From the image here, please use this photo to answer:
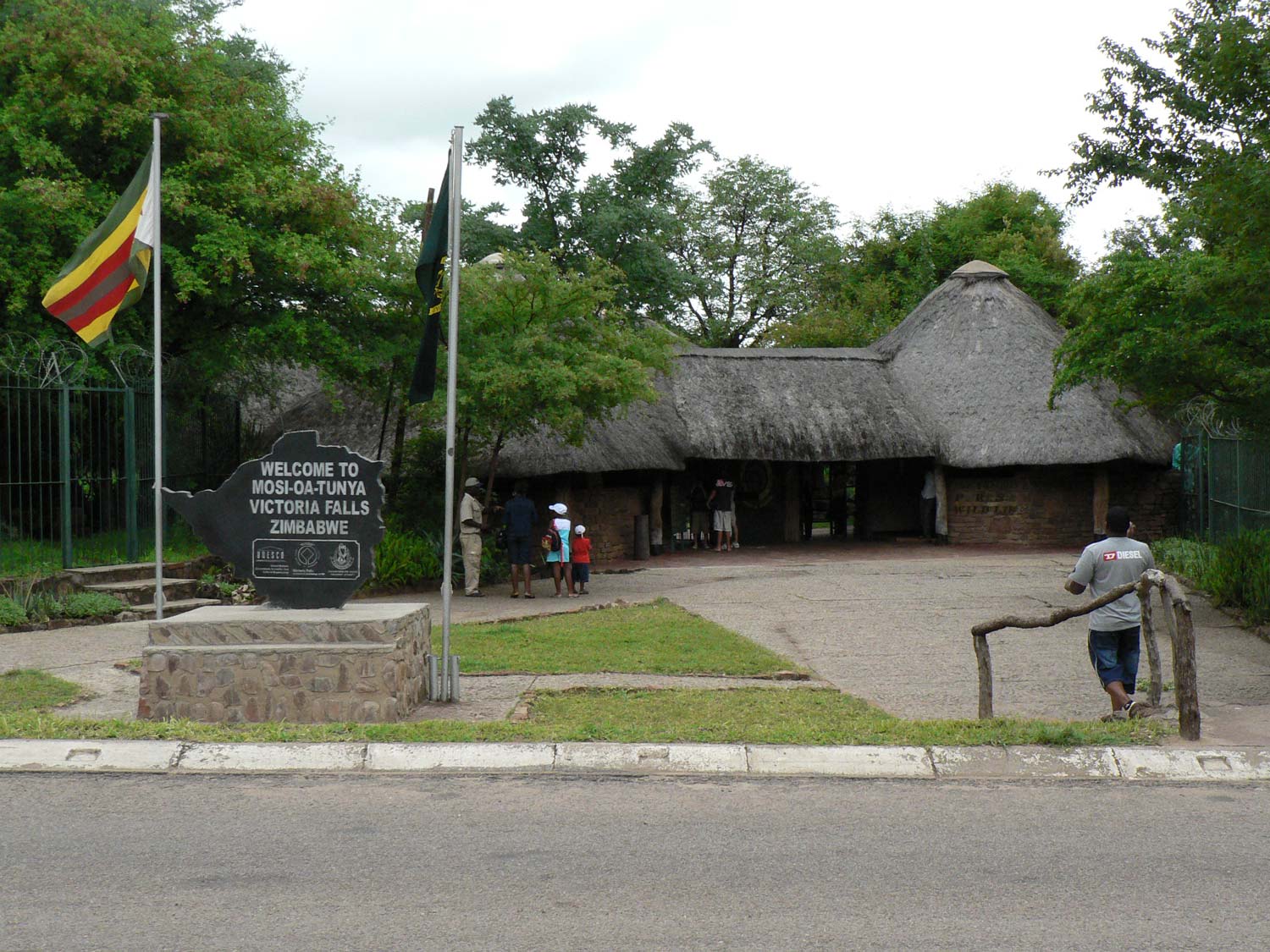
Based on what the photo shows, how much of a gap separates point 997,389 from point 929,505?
9.78ft

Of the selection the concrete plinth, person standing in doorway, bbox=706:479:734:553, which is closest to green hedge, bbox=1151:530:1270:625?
the concrete plinth

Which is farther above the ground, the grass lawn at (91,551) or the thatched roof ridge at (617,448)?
the thatched roof ridge at (617,448)

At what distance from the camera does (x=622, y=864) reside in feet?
18.0

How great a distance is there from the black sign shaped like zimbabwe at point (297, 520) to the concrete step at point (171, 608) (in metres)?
6.46

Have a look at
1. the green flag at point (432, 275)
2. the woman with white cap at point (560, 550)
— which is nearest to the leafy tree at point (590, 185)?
the woman with white cap at point (560, 550)

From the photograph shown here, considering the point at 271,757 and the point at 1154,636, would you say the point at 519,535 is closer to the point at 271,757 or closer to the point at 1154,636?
the point at 271,757

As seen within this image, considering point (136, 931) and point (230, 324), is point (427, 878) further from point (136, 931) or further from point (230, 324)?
point (230, 324)

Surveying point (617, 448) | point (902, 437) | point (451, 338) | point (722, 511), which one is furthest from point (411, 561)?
point (902, 437)

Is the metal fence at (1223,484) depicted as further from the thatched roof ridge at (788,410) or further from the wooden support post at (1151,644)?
the wooden support post at (1151,644)

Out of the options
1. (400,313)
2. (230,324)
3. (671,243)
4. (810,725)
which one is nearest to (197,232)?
(230,324)

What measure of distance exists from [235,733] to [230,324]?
1278 cm

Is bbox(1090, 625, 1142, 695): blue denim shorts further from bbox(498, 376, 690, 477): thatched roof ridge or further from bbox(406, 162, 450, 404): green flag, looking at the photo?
bbox(498, 376, 690, 477): thatched roof ridge

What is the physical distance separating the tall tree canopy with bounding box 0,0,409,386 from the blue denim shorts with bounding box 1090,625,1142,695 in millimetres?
12297

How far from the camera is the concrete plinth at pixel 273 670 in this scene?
27.4 feet
